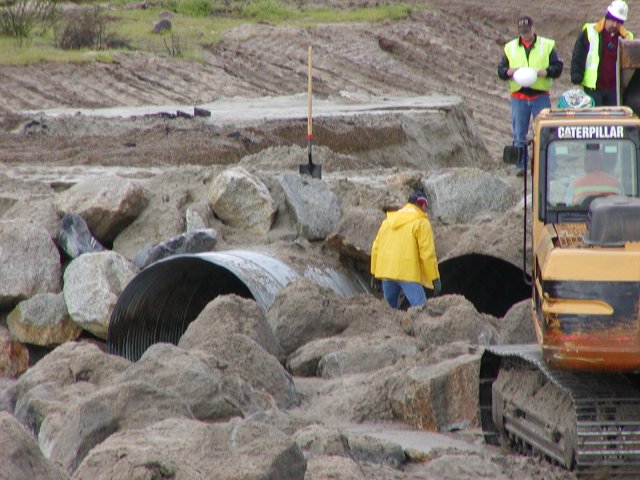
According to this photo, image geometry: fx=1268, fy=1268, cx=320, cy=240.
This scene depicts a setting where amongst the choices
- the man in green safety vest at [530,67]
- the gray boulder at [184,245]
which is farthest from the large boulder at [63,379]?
the man in green safety vest at [530,67]

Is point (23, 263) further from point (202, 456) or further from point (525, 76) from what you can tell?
point (202, 456)

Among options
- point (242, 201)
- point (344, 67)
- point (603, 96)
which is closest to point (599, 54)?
point (603, 96)

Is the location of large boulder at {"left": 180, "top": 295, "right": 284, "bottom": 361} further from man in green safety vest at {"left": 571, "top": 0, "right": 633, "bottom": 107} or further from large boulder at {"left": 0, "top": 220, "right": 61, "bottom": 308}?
man in green safety vest at {"left": 571, "top": 0, "right": 633, "bottom": 107}

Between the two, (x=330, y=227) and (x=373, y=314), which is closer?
→ (x=373, y=314)

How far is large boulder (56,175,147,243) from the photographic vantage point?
13594 mm

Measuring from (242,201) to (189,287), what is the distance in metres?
1.21

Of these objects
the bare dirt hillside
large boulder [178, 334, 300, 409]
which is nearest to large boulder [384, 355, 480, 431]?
large boulder [178, 334, 300, 409]

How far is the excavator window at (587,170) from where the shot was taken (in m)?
7.76

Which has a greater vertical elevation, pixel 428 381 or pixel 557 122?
pixel 557 122

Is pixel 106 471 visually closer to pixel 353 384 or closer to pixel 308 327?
pixel 353 384

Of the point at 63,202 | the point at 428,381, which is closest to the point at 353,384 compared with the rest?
the point at 428,381

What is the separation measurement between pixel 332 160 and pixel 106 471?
11.4 m

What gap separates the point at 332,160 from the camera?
1655 cm

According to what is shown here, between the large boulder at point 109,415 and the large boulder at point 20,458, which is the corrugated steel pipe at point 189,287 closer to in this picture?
the large boulder at point 109,415
